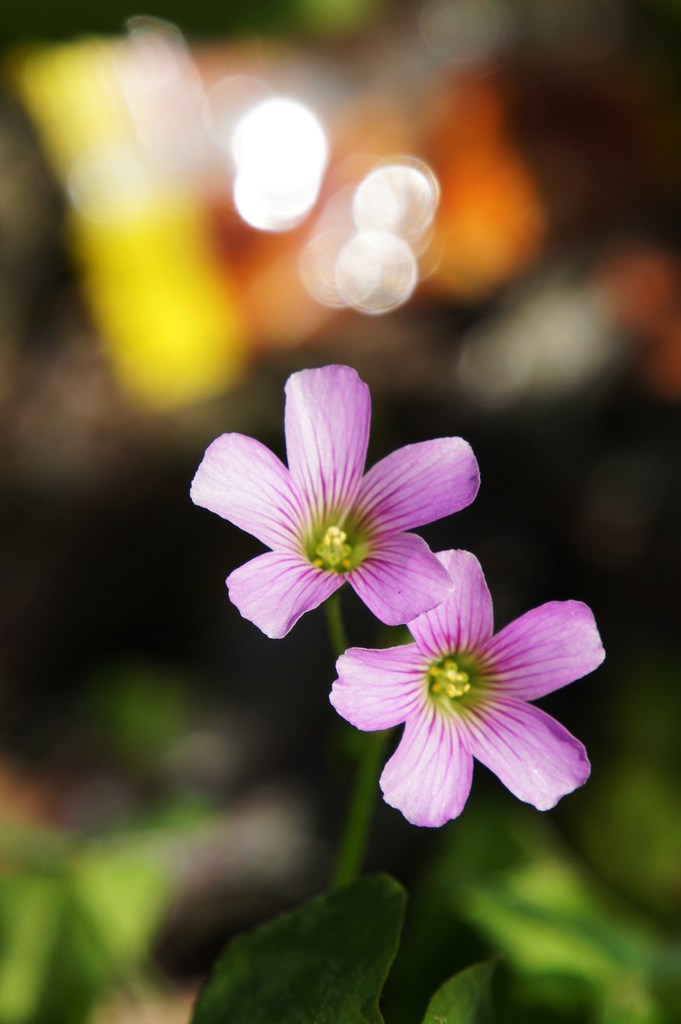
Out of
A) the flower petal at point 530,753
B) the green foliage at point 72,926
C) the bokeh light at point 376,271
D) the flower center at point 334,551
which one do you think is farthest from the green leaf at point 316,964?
the bokeh light at point 376,271

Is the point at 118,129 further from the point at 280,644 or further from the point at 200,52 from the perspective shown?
the point at 280,644

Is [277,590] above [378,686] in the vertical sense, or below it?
above

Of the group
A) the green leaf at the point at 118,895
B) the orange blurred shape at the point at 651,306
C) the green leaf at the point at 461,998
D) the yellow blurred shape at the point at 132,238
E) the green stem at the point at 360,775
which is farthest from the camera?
the yellow blurred shape at the point at 132,238

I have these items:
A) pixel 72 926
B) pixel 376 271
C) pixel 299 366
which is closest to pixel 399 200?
pixel 376 271

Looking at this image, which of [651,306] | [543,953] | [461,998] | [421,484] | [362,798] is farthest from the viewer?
[651,306]

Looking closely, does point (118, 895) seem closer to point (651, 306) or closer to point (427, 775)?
point (427, 775)

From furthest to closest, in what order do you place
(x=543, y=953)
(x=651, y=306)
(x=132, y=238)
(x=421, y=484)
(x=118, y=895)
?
(x=132, y=238) → (x=651, y=306) → (x=118, y=895) → (x=543, y=953) → (x=421, y=484)

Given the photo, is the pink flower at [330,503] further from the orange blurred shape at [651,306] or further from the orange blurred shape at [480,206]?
the orange blurred shape at [480,206]
